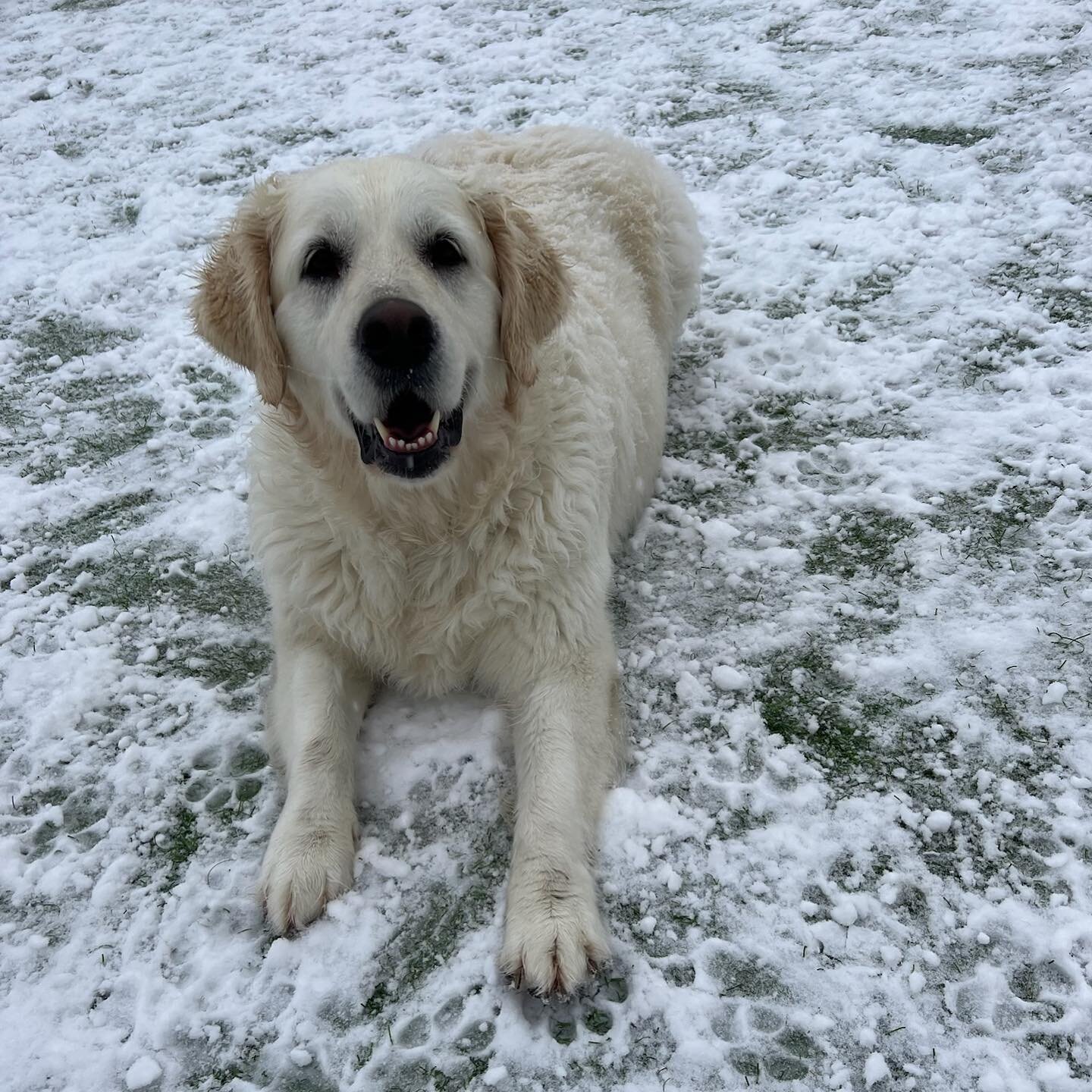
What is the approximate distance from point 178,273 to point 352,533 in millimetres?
3372

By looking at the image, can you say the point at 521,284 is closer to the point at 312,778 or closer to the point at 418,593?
the point at 418,593

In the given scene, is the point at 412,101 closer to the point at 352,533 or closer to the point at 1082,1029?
the point at 352,533

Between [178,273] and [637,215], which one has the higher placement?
[637,215]

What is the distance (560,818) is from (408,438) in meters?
1.15

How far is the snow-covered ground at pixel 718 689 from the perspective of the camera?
214 cm

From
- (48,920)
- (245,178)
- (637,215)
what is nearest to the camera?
(48,920)

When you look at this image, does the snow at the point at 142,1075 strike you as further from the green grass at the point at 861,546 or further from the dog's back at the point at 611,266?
the green grass at the point at 861,546

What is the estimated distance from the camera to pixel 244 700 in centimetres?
308

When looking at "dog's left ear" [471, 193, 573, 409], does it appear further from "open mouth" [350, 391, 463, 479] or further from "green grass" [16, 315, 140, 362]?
"green grass" [16, 315, 140, 362]

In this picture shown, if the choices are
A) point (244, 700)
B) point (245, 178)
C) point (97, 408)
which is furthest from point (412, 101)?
point (244, 700)

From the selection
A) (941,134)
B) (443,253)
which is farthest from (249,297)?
(941,134)

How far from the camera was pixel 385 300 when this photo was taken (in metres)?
2.39

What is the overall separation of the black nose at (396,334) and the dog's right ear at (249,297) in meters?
0.50

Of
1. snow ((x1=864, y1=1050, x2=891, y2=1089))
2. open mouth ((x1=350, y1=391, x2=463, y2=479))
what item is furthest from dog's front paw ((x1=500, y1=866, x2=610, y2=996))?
open mouth ((x1=350, y1=391, x2=463, y2=479))
